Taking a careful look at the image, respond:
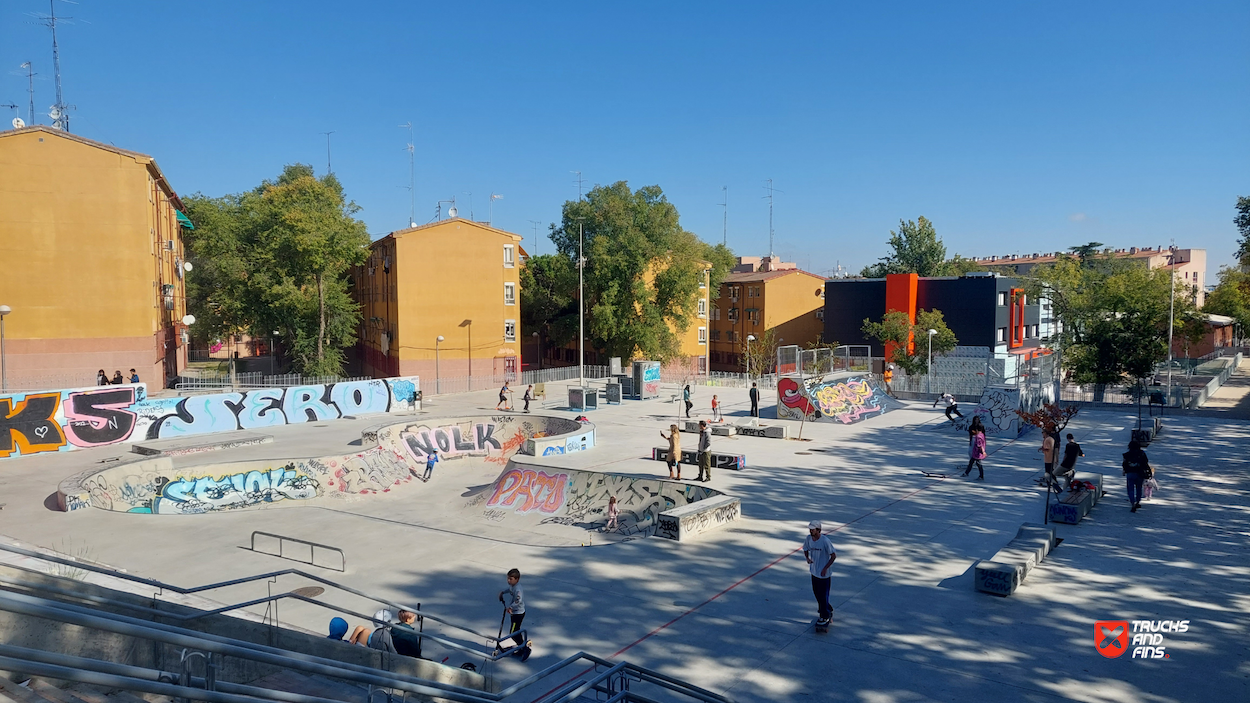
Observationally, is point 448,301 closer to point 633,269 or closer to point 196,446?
point 633,269

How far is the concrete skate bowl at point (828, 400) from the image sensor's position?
89.0 ft

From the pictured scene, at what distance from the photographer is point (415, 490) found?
21.9 metres

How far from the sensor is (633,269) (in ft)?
168

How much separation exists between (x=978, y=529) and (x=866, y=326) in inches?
1694

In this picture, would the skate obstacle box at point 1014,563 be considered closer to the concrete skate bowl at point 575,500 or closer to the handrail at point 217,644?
the concrete skate bowl at point 575,500

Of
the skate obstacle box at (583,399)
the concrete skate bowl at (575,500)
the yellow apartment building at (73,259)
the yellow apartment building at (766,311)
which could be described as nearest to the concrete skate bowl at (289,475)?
the concrete skate bowl at (575,500)

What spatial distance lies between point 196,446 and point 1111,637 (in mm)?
22990

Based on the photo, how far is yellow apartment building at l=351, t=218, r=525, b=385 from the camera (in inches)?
1628

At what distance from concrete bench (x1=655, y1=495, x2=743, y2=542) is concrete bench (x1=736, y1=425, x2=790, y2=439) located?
32.8 ft

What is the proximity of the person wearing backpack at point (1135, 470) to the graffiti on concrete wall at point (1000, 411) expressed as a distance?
32.2 ft

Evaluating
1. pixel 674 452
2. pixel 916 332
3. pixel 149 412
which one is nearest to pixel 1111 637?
pixel 674 452

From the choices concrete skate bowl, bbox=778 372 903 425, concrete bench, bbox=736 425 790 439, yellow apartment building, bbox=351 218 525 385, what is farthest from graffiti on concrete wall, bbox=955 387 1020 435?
yellow apartment building, bbox=351 218 525 385

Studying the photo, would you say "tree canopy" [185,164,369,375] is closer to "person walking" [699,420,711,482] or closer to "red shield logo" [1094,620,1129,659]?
"person walking" [699,420,711,482]

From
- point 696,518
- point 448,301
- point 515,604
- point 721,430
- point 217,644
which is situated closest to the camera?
point 217,644
